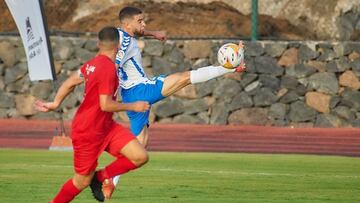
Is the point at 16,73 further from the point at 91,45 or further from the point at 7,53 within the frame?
the point at 91,45

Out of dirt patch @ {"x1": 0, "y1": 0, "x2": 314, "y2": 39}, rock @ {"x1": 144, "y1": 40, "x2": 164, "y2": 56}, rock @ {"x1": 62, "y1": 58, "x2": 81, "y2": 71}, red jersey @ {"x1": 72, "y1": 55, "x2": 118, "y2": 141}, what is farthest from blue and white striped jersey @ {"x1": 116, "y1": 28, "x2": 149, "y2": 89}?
dirt patch @ {"x1": 0, "y1": 0, "x2": 314, "y2": 39}

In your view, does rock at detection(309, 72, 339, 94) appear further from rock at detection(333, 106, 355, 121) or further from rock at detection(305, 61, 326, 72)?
rock at detection(333, 106, 355, 121)

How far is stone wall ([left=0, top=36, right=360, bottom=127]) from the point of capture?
26.9m

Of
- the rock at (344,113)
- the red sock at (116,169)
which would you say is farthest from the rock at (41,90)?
the red sock at (116,169)

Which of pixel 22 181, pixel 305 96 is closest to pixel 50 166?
pixel 22 181

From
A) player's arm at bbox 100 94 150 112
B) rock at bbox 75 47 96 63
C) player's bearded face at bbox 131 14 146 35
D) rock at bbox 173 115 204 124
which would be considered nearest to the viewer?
player's arm at bbox 100 94 150 112

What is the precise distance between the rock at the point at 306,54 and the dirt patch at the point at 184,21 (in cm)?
136

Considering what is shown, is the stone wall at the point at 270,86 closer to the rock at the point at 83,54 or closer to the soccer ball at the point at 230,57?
the rock at the point at 83,54

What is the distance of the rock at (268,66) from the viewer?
27094mm

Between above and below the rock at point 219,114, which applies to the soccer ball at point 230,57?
above

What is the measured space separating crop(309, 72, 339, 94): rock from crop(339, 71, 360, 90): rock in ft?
0.47

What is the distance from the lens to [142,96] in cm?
1447

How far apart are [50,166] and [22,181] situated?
2.58 meters

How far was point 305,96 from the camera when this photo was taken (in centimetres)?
2705
